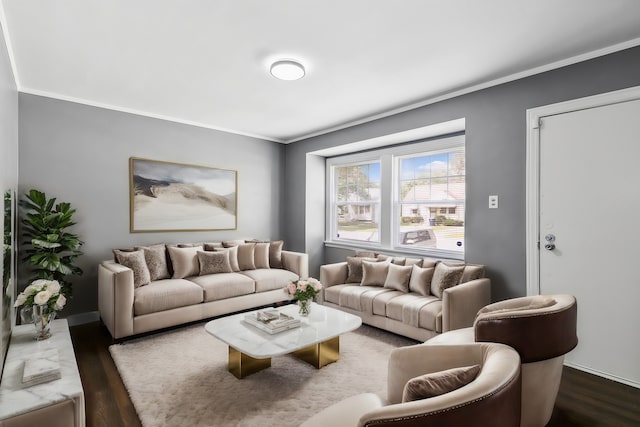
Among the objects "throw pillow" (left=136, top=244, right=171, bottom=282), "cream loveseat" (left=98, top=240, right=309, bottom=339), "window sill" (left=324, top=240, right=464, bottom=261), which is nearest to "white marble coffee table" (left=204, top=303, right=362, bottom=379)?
"cream loveseat" (left=98, top=240, right=309, bottom=339)

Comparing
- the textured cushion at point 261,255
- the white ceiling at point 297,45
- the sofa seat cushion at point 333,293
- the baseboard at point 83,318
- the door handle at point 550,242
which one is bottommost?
the baseboard at point 83,318

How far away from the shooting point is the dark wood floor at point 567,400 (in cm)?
207

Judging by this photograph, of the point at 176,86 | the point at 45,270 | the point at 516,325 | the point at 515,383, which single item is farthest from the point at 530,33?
the point at 45,270

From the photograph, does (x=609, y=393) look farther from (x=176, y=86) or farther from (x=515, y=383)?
(x=176, y=86)

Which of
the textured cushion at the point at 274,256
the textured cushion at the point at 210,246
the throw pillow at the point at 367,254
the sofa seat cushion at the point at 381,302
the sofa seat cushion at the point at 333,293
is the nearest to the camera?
the sofa seat cushion at the point at 381,302

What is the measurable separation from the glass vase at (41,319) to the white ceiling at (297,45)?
198cm

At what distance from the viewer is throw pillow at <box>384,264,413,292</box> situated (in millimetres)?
3684

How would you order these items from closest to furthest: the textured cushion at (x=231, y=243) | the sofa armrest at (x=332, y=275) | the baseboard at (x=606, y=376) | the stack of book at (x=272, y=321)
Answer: the baseboard at (x=606, y=376)
the stack of book at (x=272, y=321)
the sofa armrest at (x=332, y=275)
the textured cushion at (x=231, y=243)

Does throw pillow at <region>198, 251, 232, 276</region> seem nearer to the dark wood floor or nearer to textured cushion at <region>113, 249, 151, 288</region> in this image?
textured cushion at <region>113, 249, 151, 288</region>

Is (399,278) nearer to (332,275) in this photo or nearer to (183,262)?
(332,275)

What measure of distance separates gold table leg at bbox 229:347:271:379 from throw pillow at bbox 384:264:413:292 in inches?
Result: 65.9

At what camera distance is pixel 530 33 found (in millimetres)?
2381

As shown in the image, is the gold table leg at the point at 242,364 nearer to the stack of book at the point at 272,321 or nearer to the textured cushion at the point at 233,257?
the stack of book at the point at 272,321

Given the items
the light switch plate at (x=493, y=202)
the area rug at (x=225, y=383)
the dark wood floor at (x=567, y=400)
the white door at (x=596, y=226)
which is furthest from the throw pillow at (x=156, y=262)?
the white door at (x=596, y=226)
